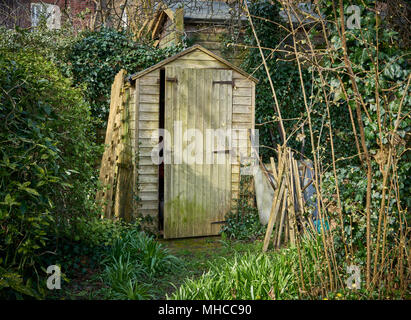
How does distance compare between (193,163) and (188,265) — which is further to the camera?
(193,163)

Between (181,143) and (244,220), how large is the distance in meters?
1.60

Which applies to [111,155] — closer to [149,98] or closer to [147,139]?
[147,139]

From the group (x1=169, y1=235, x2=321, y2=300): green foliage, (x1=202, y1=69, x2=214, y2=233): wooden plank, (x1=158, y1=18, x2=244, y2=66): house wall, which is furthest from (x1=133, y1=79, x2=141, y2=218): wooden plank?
(x1=158, y1=18, x2=244, y2=66): house wall

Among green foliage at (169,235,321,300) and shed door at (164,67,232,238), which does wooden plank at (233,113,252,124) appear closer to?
shed door at (164,67,232,238)

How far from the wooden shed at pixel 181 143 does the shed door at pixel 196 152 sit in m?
0.02

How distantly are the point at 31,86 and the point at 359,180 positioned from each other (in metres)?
3.02

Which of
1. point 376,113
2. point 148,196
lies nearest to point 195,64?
point 148,196

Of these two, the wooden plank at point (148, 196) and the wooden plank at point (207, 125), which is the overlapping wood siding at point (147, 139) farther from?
the wooden plank at point (207, 125)

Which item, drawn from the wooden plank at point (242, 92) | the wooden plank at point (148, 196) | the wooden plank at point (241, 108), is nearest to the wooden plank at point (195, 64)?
the wooden plank at point (242, 92)

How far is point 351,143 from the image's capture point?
936 cm

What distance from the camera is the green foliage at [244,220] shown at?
22.9 feet

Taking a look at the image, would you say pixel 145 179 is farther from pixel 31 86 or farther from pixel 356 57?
pixel 356 57

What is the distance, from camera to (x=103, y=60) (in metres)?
8.52
